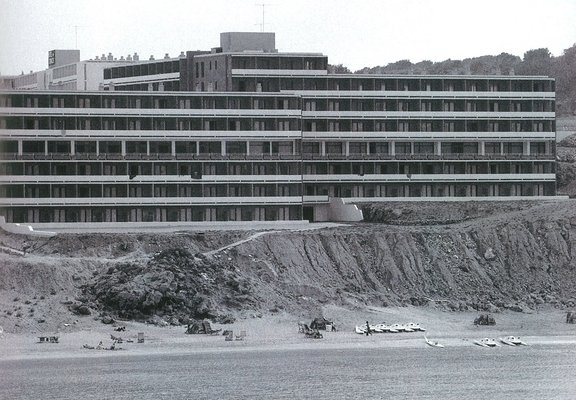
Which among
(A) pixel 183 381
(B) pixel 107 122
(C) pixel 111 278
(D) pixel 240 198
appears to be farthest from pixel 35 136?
(A) pixel 183 381

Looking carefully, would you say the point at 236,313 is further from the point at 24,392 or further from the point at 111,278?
the point at 24,392

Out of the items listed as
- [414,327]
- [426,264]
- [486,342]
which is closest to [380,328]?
[414,327]

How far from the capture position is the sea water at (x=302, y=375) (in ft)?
436

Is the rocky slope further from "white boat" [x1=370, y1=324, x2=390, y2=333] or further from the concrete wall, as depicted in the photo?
"white boat" [x1=370, y1=324, x2=390, y2=333]

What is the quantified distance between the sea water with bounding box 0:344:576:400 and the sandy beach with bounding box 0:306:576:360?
5.93ft

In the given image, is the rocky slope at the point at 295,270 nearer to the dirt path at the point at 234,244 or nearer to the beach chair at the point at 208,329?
the dirt path at the point at 234,244

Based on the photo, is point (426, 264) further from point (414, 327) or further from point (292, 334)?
point (292, 334)

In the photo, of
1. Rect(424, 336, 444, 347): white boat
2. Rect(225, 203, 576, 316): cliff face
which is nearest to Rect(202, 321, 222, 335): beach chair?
Rect(225, 203, 576, 316): cliff face

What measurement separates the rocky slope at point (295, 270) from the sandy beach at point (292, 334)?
198 cm

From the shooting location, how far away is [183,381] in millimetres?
135750

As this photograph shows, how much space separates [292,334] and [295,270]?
16.4 m

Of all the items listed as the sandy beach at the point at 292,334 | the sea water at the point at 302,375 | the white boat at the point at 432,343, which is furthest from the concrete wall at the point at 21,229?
the white boat at the point at 432,343

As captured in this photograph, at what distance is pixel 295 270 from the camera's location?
554 feet

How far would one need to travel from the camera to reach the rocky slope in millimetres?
154125
